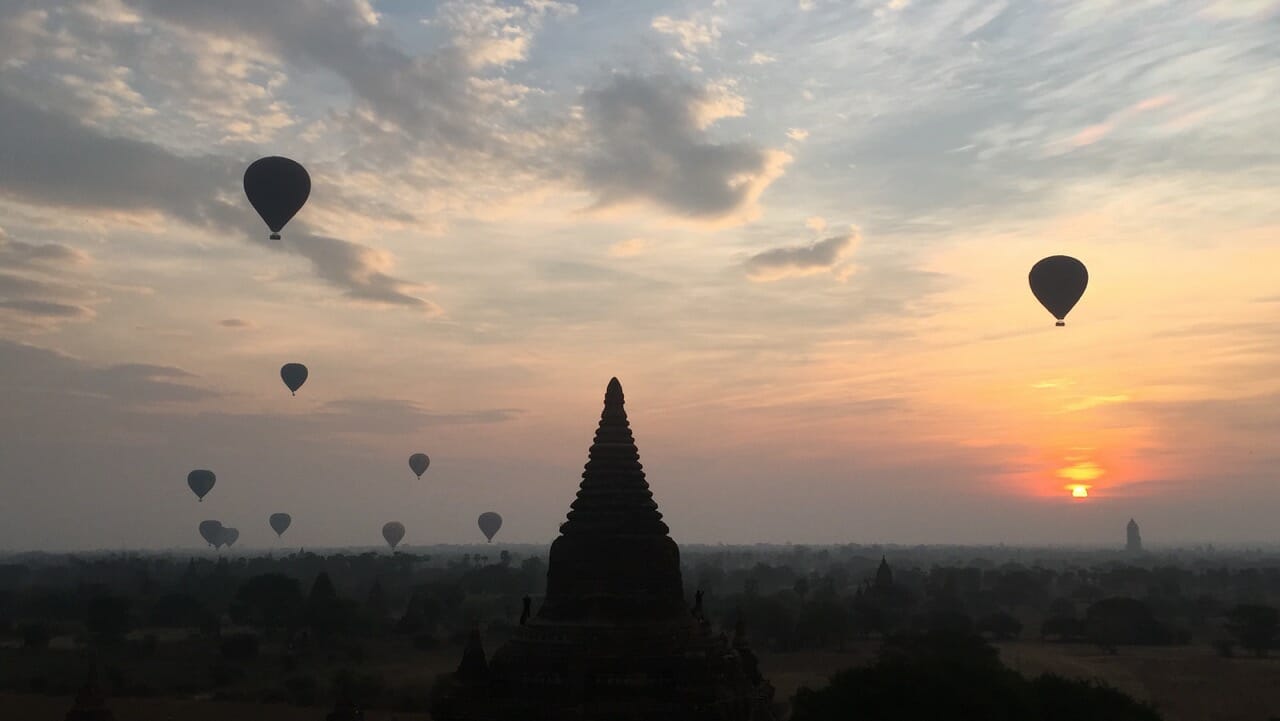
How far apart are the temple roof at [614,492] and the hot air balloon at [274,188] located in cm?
2741

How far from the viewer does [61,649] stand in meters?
85.2

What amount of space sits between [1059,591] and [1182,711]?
324ft

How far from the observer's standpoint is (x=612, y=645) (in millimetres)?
26562

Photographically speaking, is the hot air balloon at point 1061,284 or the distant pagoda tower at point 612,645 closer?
the distant pagoda tower at point 612,645

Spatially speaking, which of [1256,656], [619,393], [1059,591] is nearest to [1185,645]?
[1256,656]

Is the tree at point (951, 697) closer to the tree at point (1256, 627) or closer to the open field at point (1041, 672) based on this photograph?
the open field at point (1041, 672)

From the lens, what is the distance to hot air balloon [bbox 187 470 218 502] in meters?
133

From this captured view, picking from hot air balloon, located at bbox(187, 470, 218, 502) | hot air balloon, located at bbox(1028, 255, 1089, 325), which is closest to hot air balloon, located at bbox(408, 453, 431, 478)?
hot air balloon, located at bbox(187, 470, 218, 502)

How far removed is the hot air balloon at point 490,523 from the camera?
181250mm

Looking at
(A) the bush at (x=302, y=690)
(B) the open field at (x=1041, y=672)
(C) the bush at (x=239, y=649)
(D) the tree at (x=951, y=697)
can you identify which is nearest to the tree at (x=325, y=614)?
(C) the bush at (x=239, y=649)

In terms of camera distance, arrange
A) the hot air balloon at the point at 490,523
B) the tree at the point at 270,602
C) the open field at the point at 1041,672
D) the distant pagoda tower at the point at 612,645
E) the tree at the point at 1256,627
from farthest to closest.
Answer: the hot air balloon at the point at 490,523
the tree at the point at 270,602
the tree at the point at 1256,627
the open field at the point at 1041,672
the distant pagoda tower at the point at 612,645

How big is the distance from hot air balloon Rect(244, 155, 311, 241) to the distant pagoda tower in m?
28.4

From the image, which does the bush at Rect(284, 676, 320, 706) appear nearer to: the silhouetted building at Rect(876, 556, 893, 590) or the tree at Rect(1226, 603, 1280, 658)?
the silhouetted building at Rect(876, 556, 893, 590)

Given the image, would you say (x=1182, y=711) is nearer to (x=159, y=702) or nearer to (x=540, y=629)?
(x=540, y=629)
